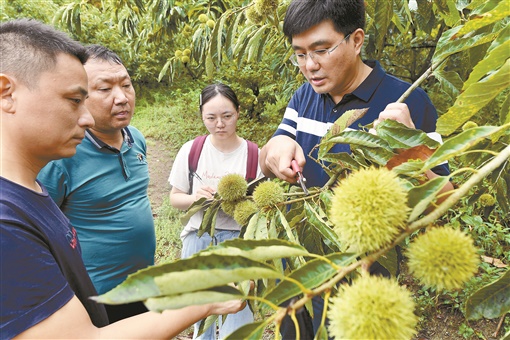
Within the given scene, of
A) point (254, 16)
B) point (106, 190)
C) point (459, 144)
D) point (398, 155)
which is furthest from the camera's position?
point (254, 16)

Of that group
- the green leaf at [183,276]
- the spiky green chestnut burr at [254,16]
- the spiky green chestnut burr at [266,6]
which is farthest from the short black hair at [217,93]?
the green leaf at [183,276]

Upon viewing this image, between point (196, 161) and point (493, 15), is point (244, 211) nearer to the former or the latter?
point (493, 15)

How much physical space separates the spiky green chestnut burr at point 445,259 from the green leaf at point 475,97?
0.96ft

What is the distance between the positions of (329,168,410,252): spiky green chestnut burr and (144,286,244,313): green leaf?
0.60 ft

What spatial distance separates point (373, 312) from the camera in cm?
44

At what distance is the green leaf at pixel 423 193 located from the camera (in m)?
0.46

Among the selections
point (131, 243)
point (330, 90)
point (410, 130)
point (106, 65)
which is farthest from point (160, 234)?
point (410, 130)

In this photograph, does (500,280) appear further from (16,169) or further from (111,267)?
(111,267)

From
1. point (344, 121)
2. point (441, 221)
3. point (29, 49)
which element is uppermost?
point (29, 49)

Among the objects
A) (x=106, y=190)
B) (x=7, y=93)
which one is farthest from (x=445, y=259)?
(x=106, y=190)

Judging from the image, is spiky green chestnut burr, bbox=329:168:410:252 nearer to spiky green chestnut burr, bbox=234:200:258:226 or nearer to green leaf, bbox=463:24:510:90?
green leaf, bbox=463:24:510:90

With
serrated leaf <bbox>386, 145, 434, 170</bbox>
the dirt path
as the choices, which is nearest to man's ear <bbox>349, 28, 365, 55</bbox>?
serrated leaf <bbox>386, 145, 434, 170</bbox>

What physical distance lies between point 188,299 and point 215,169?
178cm

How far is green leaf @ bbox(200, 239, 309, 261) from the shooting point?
473 millimetres
